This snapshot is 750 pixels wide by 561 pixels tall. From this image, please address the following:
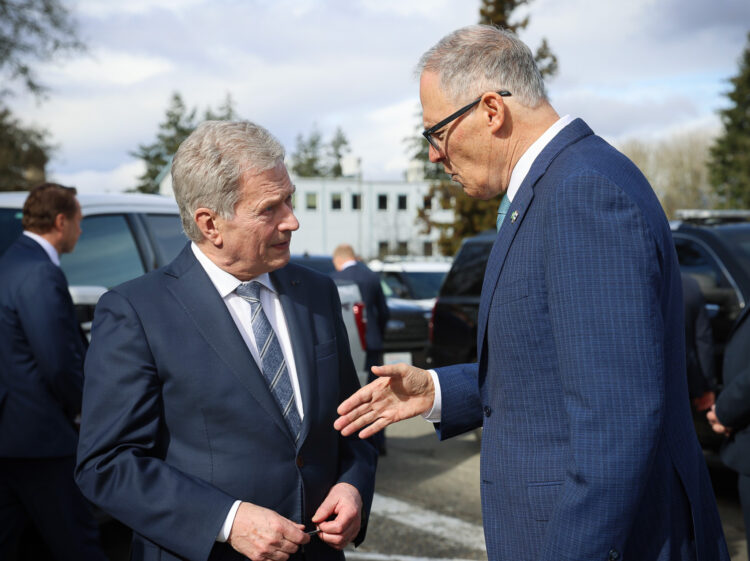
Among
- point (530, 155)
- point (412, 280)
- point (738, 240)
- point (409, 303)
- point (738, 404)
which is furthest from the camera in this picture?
point (412, 280)

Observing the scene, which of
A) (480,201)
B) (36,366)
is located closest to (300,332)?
(36,366)

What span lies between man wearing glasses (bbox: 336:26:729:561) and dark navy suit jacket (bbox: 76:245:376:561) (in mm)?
243

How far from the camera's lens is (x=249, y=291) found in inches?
93.8

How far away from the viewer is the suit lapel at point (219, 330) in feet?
7.12

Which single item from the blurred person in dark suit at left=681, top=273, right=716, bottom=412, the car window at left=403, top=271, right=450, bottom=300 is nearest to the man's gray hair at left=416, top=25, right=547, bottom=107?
the blurred person in dark suit at left=681, top=273, right=716, bottom=412

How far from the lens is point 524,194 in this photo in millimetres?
1857

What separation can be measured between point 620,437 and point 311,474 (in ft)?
3.34

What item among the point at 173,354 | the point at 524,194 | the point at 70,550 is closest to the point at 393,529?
the point at 70,550

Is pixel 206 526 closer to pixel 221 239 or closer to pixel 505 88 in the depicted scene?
pixel 221 239

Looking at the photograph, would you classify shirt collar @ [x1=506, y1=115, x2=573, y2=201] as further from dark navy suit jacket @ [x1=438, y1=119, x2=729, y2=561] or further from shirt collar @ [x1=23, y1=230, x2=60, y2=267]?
shirt collar @ [x1=23, y1=230, x2=60, y2=267]

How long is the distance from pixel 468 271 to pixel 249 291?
18.8 ft

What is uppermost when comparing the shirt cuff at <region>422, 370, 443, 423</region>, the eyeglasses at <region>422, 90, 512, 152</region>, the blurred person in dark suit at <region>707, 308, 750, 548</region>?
the eyeglasses at <region>422, 90, 512, 152</region>

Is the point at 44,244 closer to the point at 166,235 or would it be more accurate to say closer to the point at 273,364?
the point at 166,235

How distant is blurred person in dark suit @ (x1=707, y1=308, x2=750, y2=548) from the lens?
126 inches
